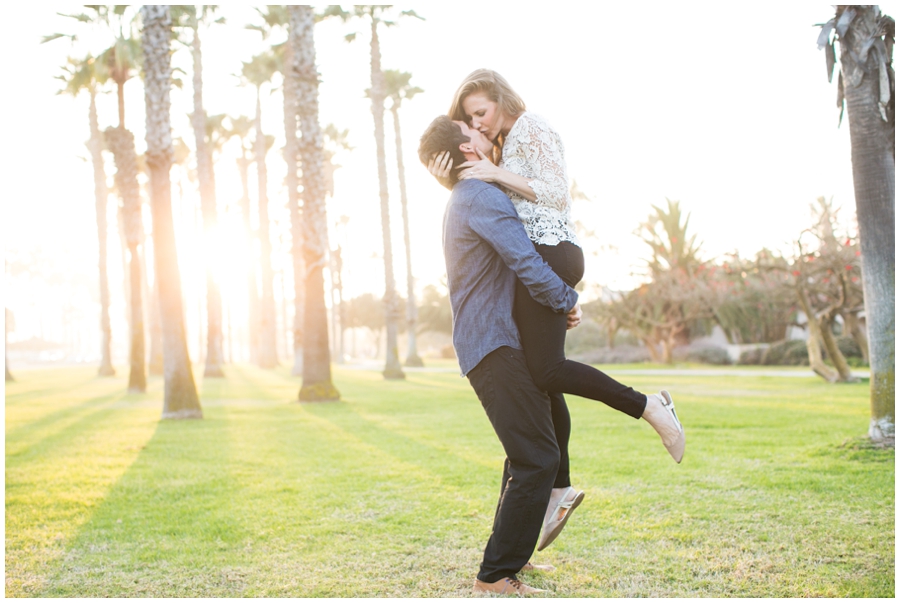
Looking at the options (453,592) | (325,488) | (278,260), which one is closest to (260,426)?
(325,488)

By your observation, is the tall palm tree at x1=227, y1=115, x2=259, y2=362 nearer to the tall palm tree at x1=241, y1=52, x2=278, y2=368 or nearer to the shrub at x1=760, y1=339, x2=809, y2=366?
the tall palm tree at x1=241, y1=52, x2=278, y2=368

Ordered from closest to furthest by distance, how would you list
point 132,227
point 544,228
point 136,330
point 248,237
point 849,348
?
point 544,228 < point 136,330 < point 132,227 < point 849,348 < point 248,237

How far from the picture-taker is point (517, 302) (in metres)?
3.12

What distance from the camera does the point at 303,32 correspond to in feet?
48.0

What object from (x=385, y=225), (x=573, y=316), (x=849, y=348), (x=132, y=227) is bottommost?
(x=849, y=348)

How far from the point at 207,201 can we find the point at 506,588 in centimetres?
2525

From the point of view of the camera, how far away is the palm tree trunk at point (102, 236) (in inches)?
1102

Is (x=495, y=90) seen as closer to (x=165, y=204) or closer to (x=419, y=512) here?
(x=419, y=512)

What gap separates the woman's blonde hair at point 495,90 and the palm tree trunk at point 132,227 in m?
16.6

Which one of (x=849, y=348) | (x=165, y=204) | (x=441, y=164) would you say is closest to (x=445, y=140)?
(x=441, y=164)

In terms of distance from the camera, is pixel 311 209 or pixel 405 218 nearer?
pixel 311 209

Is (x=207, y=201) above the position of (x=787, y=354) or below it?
above

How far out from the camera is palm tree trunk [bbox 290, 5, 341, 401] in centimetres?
1406

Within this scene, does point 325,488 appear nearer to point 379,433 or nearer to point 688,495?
point 688,495
